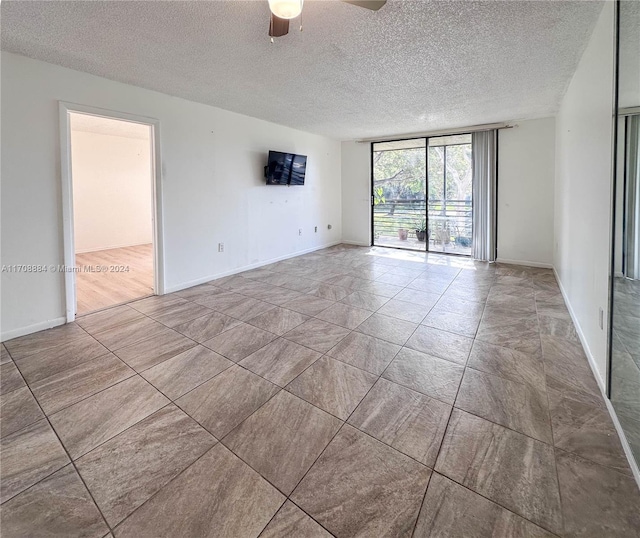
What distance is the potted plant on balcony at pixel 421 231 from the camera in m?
6.57

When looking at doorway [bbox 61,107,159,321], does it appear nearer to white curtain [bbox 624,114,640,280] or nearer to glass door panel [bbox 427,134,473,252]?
white curtain [bbox 624,114,640,280]

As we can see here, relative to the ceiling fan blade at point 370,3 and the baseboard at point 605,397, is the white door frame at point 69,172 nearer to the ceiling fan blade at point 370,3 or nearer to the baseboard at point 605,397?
the ceiling fan blade at point 370,3

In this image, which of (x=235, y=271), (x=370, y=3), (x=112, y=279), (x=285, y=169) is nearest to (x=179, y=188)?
(x=235, y=271)

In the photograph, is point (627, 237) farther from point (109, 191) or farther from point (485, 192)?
point (109, 191)

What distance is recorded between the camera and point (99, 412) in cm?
180

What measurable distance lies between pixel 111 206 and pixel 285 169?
14.6ft

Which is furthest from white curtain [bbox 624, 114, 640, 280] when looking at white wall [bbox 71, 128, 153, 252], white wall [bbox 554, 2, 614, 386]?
white wall [bbox 71, 128, 153, 252]

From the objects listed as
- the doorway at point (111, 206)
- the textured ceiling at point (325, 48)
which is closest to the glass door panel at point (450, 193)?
the textured ceiling at point (325, 48)

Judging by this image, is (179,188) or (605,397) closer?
(605,397)

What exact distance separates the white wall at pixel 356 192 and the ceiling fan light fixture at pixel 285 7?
17.5 ft

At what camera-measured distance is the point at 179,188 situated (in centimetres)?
395

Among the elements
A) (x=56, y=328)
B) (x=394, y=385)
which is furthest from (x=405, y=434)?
(x=56, y=328)

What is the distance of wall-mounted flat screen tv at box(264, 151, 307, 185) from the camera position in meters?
5.12

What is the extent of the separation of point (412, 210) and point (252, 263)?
366cm
